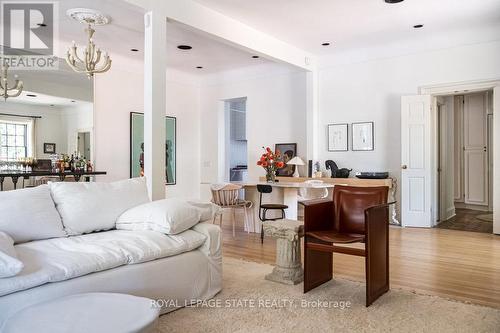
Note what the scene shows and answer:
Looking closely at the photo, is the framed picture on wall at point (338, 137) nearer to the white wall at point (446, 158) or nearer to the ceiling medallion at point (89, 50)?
the white wall at point (446, 158)

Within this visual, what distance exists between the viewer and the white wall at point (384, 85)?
19.1ft

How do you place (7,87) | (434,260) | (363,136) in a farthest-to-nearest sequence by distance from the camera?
(363,136) < (7,87) < (434,260)

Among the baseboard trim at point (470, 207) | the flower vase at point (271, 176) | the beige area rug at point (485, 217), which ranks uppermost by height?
the flower vase at point (271, 176)

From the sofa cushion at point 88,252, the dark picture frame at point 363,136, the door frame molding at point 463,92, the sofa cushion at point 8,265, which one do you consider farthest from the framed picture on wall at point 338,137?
the sofa cushion at point 8,265

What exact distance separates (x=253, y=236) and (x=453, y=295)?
A: 113 inches

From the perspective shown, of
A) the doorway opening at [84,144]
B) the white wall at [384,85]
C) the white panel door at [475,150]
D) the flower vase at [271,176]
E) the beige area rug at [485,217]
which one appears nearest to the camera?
the flower vase at [271,176]

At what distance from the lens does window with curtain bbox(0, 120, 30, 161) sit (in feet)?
17.8

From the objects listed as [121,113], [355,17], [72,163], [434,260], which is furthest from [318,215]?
[121,113]

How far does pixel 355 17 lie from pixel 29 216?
4591mm

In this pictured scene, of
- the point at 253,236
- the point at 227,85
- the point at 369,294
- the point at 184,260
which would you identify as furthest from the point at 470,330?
the point at 227,85

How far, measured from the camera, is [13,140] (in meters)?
5.55

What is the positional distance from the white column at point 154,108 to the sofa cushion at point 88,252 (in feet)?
3.81

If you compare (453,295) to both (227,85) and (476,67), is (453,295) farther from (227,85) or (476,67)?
(227,85)

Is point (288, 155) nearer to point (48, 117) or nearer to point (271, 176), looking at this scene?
point (271, 176)
